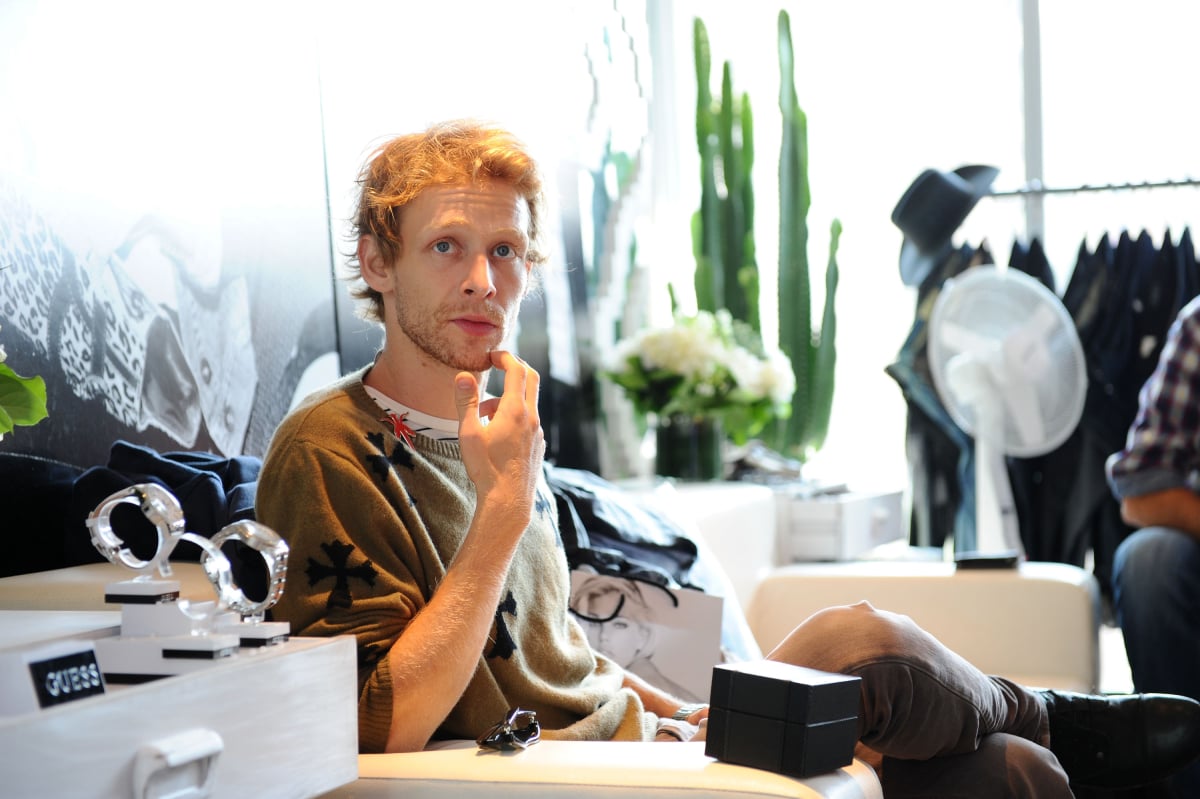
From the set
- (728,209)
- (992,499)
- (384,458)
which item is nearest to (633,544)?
(384,458)

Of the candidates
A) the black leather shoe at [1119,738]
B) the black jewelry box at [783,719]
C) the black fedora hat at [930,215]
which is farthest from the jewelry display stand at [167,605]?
the black fedora hat at [930,215]

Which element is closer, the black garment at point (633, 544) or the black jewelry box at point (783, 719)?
the black jewelry box at point (783, 719)

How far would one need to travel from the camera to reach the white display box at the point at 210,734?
0.89 m

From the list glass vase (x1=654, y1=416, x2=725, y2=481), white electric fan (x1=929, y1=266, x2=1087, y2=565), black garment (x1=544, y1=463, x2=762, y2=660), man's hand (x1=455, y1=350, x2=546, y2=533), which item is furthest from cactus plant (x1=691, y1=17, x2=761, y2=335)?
man's hand (x1=455, y1=350, x2=546, y2=533)

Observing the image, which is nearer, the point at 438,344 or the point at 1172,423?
the point at 438,344

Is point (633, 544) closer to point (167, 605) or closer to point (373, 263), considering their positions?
point (373, 263)

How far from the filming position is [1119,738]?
1.87 m

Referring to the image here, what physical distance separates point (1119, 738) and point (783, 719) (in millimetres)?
854

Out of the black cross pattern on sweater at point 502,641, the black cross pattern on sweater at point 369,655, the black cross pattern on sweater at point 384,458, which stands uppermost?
the black cross pattern on sweater at point 384,458

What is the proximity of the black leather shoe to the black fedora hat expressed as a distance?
7.25 ft

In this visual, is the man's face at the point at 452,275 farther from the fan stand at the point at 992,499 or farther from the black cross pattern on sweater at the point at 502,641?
the fan stand at the point at 992,499

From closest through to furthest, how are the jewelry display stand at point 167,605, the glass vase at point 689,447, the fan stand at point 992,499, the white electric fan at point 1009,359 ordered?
1. the jewelry display stand at point 167,605
2. the white electric fan at point 1009,359
3. the glass vase at point 689,447
4. the fan stand at point 992,499

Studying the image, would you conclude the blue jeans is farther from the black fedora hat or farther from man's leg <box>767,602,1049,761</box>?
the black fedora hat

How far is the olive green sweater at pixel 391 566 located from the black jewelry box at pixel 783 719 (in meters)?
0.33
